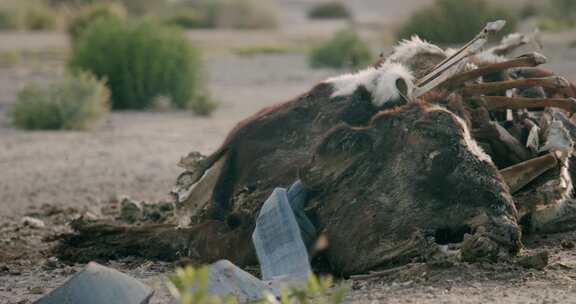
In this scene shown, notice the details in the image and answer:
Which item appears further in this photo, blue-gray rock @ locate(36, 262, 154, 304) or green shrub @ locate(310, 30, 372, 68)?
green shrub @ locate(310, 30, 372, 68)

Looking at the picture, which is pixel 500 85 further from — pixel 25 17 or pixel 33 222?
pixel 25 17

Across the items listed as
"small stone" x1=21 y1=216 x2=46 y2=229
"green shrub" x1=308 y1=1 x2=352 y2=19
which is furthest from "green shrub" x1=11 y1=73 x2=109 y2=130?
"green shrub" x1=308 y1=1 x2=352 y2=19

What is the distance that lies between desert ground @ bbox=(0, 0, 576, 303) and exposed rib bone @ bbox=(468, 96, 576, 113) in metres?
0.87

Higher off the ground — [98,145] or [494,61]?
[494,61]

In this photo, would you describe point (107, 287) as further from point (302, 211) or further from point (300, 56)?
point (300, 56)

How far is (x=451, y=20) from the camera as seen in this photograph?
3042 centimetres

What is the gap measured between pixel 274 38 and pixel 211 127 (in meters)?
23.0

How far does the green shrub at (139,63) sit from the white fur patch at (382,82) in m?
13.2

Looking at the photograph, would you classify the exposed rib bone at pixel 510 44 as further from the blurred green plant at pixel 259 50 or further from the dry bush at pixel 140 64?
the blurred green plant at pixel 259 50

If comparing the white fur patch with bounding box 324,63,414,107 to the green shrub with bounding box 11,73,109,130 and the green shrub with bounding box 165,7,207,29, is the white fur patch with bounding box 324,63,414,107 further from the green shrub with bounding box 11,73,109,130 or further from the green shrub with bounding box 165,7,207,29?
the green shrub with bounding box 165,7,207,29

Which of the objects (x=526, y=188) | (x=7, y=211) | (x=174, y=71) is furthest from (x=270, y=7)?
(x=526, y=188)

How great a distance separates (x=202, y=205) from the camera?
7.29m

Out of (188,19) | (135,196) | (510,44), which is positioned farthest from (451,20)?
(510,44)

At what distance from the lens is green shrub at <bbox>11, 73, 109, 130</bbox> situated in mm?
16844
